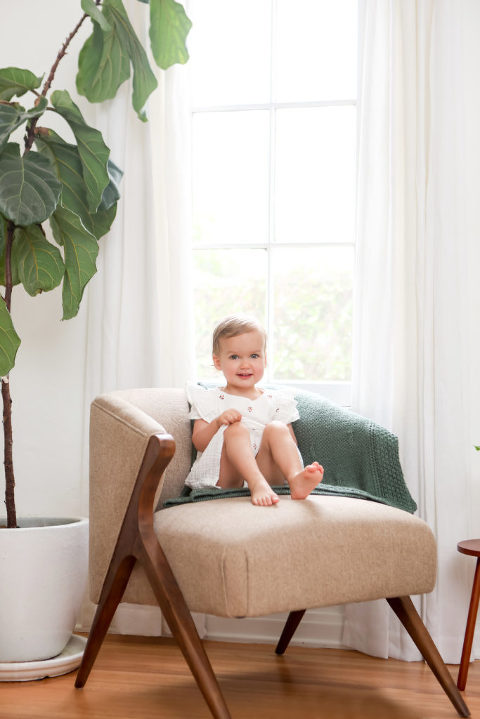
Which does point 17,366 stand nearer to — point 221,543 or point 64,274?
point 64,274

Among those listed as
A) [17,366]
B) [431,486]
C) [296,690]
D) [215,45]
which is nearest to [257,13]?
[215,45]

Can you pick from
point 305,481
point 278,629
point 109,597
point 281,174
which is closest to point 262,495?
point 305,481

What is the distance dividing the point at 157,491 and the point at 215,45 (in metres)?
1.68

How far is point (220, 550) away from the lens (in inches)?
64.1

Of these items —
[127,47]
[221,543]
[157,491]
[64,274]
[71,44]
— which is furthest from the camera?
[71,44]

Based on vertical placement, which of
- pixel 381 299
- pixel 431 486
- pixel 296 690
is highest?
pixel 381 299

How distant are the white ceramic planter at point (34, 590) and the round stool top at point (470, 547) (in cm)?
105

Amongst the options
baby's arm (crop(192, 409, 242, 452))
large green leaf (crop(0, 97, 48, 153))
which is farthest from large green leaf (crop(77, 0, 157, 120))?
baby's arm (crop(192, 409, 242, 452))

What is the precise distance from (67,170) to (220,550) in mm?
1341

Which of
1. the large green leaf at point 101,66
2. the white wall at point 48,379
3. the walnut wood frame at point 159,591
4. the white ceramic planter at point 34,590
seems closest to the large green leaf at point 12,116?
the large green leaf at point 101,66

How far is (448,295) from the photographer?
8.00 feet

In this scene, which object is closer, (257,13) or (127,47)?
(127,47)

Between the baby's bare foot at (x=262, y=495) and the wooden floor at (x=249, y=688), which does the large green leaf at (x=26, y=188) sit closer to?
the baby's bare foot at (x=262, y=495)

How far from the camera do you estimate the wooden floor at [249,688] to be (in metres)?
1.92
